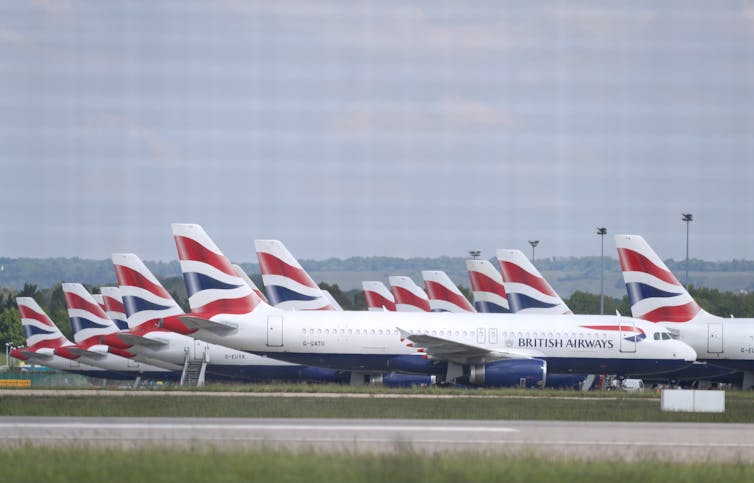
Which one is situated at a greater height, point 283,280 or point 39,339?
point 283,280

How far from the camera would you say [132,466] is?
20516 millimetres

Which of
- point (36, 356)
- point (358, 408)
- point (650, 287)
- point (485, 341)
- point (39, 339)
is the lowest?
point (36, 356)

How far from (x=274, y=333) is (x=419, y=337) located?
644cm

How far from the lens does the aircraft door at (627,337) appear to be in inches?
2212

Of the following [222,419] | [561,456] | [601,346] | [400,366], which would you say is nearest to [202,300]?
[400,366]

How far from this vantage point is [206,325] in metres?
53.1

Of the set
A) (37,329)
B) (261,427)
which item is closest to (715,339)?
(261,427)

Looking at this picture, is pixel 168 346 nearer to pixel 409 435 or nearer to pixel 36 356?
pixel 36 356

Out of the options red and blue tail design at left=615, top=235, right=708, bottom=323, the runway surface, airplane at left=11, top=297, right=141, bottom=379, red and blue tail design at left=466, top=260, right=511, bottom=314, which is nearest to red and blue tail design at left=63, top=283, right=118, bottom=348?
airplane at left=11, top=297, right=141, bottom=379

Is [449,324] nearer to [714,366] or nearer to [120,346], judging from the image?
[714,366]

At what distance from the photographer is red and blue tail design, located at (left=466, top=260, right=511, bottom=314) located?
7319 centimetres

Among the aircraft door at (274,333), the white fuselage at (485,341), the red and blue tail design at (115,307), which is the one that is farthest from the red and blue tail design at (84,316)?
the white fuselage at (485,341)

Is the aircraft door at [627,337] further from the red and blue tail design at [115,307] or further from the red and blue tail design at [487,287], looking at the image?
the red and blue tail design at [115,307]

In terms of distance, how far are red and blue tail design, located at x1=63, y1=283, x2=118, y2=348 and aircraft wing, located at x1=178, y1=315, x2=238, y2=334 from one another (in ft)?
88.5
